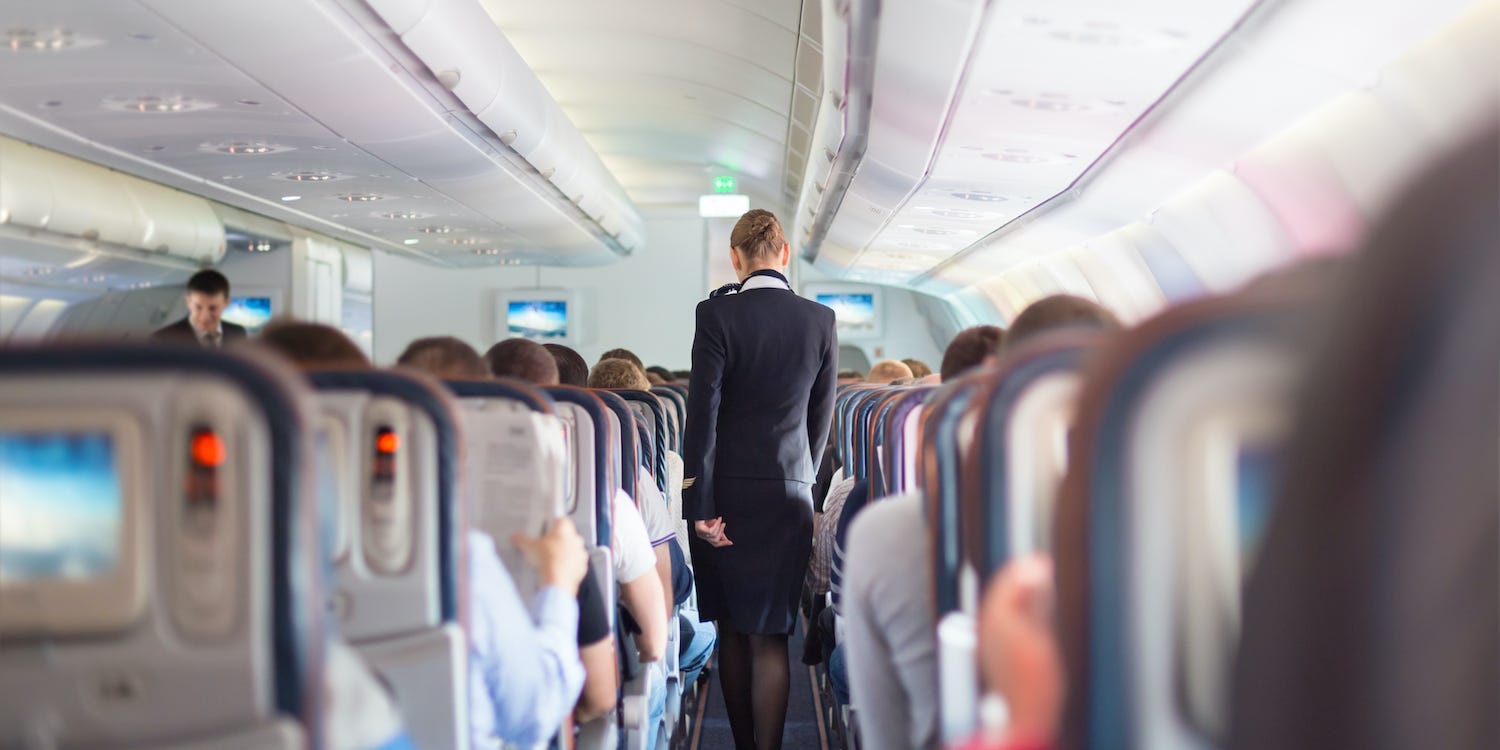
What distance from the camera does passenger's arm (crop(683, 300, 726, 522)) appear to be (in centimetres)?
428

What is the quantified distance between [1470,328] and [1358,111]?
492 centimetres

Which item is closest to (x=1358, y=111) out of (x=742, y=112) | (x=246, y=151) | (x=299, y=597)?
(x=299, y=597)

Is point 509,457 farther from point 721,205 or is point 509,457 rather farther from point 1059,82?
point 721,205

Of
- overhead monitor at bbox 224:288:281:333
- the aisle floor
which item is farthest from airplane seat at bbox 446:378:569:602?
overhead monitor at bbox 224:288:281:333

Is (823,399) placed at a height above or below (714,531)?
above

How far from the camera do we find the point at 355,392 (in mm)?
1811

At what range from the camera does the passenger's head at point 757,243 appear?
169 inches

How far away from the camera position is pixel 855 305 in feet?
68.4

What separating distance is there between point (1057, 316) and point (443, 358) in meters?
1.30

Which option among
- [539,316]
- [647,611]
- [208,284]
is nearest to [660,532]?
[647,611]

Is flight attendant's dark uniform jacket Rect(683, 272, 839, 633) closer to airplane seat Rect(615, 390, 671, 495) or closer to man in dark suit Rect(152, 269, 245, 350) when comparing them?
airplane seat Rect(615, 390, 671, 495)

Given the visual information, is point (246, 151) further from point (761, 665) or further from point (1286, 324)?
point (1286, 324)

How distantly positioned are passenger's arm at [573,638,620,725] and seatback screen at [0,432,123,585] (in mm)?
1840

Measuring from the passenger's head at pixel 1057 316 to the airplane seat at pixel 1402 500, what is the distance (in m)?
1.17
